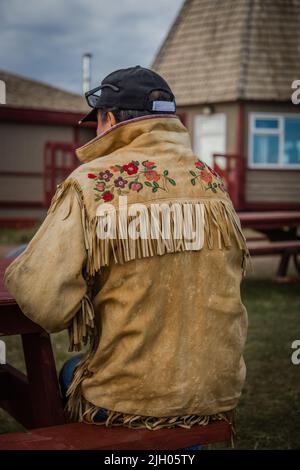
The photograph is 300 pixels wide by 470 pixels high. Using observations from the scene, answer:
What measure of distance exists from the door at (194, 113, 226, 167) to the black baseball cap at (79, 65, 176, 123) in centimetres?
1538

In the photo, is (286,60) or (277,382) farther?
(286,60)

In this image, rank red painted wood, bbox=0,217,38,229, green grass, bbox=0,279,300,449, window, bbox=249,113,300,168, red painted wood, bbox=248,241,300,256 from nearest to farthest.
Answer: green grass, bbox=0,279,300,449 → red painted wood, bbox=248,241,300,256 → red painted wood, bbox=0,217,38,229 → window, bbox=249,113,300,168

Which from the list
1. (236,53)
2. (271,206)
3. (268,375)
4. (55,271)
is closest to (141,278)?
(55,271)

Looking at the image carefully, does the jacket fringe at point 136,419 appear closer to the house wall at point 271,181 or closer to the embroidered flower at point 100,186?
the embroidered flower at point 100,186

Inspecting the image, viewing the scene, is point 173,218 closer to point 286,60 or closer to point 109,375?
point 109,375

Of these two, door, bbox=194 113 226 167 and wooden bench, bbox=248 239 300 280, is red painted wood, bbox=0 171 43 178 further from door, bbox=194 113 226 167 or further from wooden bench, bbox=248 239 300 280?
wooden bench, bbox=248 239 300 280

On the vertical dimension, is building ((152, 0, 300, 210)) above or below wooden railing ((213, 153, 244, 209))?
above

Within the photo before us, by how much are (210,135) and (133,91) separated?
53.1ft

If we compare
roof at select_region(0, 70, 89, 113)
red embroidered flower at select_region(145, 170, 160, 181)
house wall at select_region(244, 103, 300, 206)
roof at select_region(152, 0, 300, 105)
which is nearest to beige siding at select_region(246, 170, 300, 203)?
house wall at select_region(244, 103, 300, 206)

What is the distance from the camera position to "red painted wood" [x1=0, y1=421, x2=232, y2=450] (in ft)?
7.80

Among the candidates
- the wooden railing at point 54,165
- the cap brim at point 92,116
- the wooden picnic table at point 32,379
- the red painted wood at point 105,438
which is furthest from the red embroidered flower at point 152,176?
the wooden railing at point 54,165
